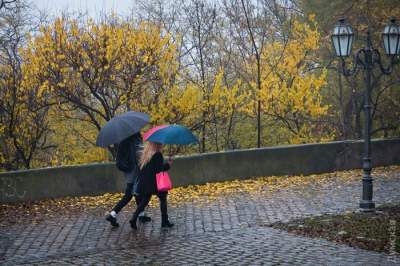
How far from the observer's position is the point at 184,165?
592 inches

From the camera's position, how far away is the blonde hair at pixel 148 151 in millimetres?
10250

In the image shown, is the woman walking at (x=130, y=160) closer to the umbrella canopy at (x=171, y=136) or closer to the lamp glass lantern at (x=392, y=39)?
the umbrella canopy at (x=171, y=136)

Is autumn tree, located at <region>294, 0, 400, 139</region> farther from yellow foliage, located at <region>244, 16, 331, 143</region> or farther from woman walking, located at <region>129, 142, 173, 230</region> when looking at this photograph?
woman walking, located at <region>129, 142, 173, 230</region>

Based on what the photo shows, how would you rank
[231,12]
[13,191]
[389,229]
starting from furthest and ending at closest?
[231,12]
[13,191]
[389,229]

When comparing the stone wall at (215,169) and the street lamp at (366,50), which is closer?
the street lamp at (366,50)

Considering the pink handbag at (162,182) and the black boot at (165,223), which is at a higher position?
the pink handbag at (162,182)

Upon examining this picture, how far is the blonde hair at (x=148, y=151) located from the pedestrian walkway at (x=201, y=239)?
3.68ft

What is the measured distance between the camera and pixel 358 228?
32.2 feet

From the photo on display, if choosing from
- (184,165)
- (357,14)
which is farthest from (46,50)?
(357,14)

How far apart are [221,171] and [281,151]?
6.44 ft

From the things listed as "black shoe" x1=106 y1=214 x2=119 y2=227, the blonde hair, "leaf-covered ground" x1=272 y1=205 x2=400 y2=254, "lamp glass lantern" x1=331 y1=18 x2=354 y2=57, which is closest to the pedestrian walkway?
"black shoe" x1=106 y1=214 x2=119 y2=227

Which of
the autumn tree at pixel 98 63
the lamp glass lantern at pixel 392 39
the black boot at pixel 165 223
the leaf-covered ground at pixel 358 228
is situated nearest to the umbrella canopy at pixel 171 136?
the black boot at pixel 165 223

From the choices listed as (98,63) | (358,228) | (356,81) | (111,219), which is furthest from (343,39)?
(356,81)

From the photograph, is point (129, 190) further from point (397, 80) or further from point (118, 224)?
point (397, 80)
